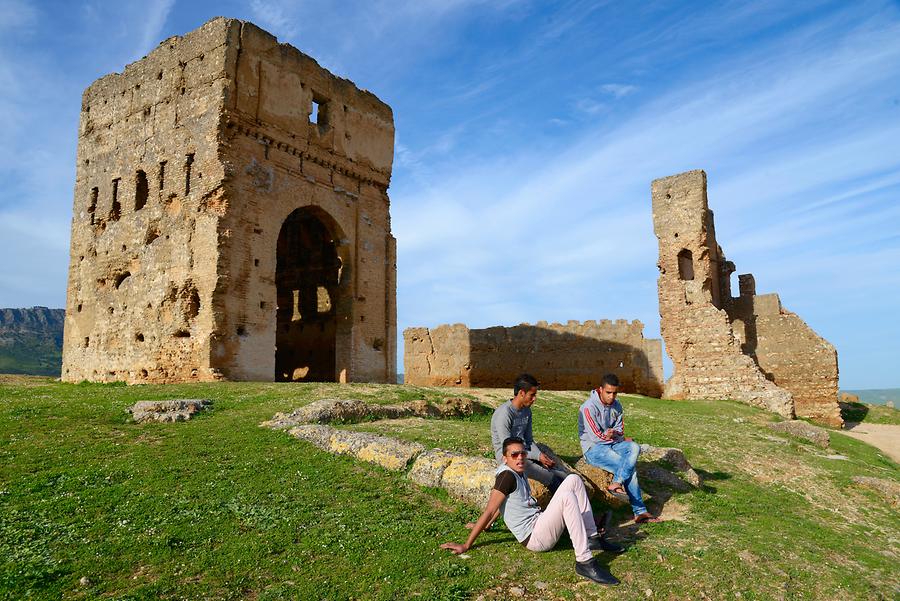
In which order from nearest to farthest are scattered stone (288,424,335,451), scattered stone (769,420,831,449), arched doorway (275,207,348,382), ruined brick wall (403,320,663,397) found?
scattered stone (288,424,335,451) → scattered stone (769,420,831,449) → arched doorway (275,207,348,382) → ruined brick wall (403,320,663,397)

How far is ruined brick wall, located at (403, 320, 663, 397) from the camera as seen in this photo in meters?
26.4

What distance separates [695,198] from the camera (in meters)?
24.3

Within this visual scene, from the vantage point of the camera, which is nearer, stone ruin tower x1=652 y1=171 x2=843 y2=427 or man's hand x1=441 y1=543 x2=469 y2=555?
man's hand x1=441 y1=543 x2=469 y2=555

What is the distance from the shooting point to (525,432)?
7.69m

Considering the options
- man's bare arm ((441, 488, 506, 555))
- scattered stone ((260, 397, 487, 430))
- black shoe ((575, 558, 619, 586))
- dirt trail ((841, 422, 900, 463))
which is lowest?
dirt trail ((841, 422, 900, 463))

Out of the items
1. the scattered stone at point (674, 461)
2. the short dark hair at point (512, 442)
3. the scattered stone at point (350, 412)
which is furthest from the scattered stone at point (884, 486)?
the scattered stone at point (350, 412)

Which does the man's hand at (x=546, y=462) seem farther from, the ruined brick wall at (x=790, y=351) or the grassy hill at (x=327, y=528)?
the ruined brick wall at (x=790, y=351)

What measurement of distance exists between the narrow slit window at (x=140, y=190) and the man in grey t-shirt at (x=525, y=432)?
18.6 meters

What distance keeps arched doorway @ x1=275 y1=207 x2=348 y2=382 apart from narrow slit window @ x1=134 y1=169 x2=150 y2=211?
5104 millimetres

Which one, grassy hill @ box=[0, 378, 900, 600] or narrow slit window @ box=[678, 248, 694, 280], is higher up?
narrow slit window @ box=[678, 248, 694, 280]

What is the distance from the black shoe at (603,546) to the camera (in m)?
6.35

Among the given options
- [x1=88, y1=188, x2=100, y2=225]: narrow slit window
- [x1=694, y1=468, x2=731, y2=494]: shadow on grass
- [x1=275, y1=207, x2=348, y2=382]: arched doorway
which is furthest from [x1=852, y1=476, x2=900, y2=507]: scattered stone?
[x1=88, y1=188, x2=100, y2=225]: narrow slit window

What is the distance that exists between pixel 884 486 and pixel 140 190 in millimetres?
22082

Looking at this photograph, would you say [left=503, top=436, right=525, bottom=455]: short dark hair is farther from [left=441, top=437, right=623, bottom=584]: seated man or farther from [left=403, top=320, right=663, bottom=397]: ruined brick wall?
[left=403, top=320, right=663, bottom=397]: ruined brick wall
